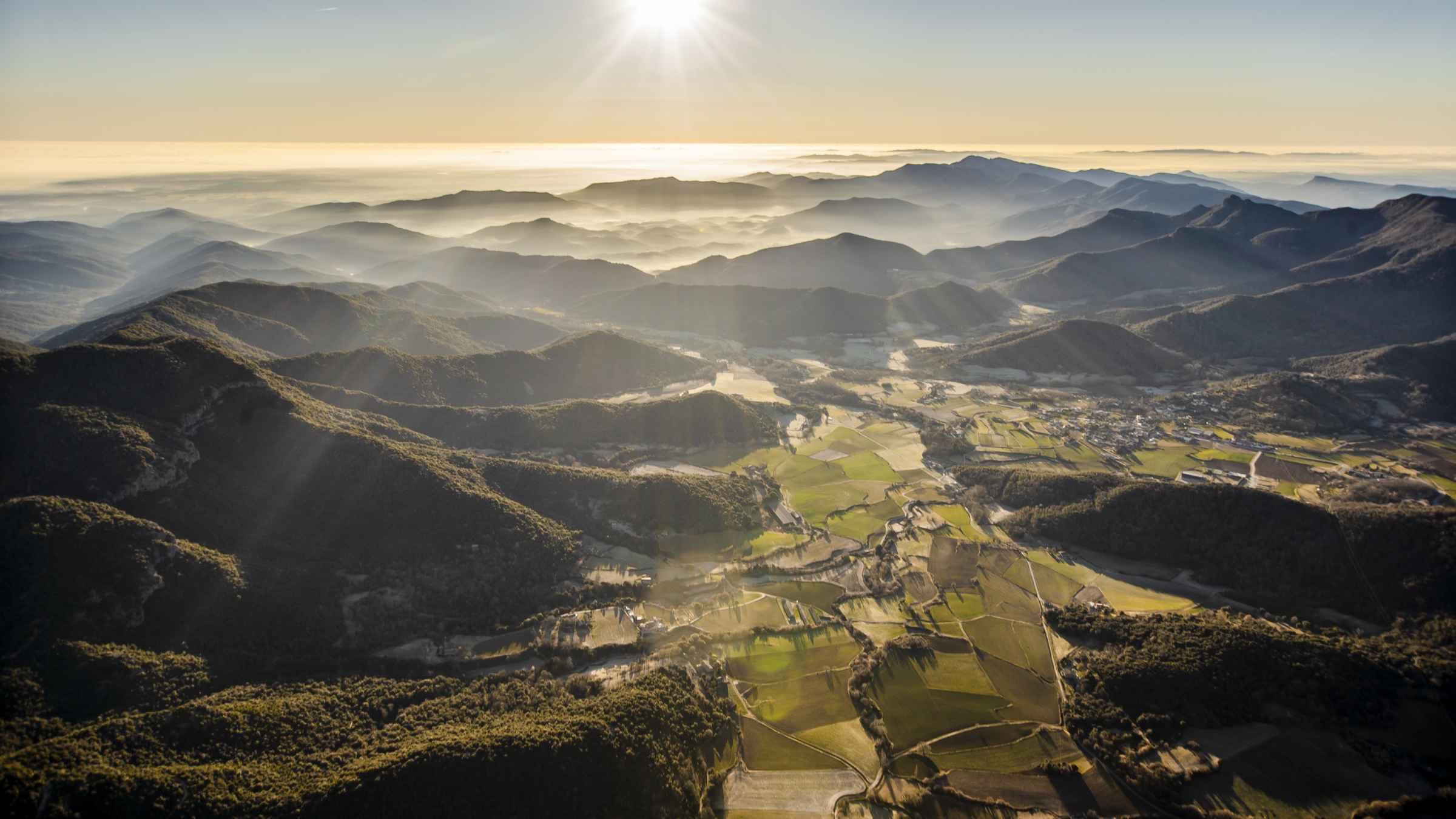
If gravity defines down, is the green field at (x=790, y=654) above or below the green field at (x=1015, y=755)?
above

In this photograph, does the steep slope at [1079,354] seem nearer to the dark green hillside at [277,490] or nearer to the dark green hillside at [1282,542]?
the dark green hillside at [1282,542]

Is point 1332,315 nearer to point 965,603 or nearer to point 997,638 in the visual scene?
point 965,603

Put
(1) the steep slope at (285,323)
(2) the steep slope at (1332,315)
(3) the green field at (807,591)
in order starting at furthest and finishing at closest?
(2) the steep slope at (1332,315) < (1) the steep slope at (285,323) < (3) the green field at (807,591)

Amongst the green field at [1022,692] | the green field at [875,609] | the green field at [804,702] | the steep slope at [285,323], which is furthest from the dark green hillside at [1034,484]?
the steep slope at [285,323]

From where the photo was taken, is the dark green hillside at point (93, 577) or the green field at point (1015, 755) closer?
the dark green hillside at point (93, 577)

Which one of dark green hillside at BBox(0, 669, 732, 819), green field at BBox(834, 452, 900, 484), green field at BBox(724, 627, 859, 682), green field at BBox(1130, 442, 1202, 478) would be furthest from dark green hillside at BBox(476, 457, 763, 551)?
green field at BBox(1130, 442, 1202, 478)

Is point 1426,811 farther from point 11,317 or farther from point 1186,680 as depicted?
point 11,317
